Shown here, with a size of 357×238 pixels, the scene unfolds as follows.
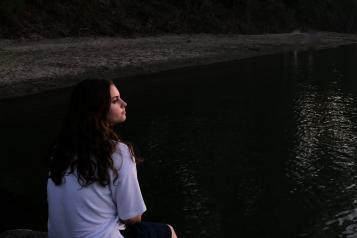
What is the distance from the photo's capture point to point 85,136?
355cm

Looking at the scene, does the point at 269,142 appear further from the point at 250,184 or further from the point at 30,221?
the point at 30,221

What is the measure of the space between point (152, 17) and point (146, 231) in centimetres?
3828

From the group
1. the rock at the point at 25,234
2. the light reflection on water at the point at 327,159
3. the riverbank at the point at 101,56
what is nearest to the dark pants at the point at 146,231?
the rock at the point at 25,234

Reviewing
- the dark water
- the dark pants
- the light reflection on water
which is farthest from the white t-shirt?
the light reflection on water

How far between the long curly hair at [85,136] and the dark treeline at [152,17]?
2751cm

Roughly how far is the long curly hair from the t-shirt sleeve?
0.06 meters

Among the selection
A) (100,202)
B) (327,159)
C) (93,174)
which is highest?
(93,174)

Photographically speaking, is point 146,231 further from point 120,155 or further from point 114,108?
point 114,108

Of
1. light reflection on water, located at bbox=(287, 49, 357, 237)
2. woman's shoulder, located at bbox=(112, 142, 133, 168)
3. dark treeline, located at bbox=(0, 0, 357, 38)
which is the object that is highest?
dark treeline, located at bbox=(0, 0, 357, 38)

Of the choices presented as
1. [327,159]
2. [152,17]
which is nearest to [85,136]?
[327,159]

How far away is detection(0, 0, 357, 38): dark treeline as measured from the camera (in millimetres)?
32344

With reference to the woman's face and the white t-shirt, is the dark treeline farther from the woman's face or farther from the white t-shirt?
the white t-shirt

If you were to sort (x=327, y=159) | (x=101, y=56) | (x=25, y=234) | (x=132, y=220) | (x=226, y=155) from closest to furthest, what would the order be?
(x=132, y=220) → (x=25, y=234) → (x=327, y=159) → (x=226, y=155) → (x=101, y=56)

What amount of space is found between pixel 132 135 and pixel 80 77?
9.58 m
